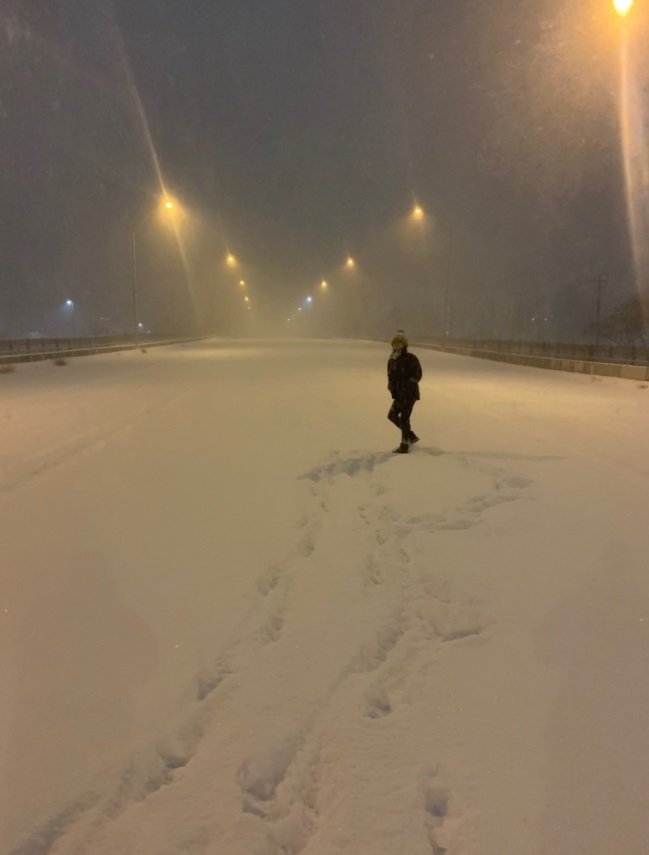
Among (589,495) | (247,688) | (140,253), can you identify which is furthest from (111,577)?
(140,253)

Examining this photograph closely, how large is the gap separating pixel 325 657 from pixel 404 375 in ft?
19.5

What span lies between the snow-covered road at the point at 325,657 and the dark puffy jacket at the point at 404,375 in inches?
40.7

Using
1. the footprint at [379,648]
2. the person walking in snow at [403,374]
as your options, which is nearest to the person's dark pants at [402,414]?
the person walking in snow at [403,374]

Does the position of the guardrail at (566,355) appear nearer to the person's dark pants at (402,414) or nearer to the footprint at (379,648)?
the person's dark pants at (402,414)

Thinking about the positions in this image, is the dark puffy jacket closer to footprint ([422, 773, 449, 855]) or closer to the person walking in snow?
the person walking in snow

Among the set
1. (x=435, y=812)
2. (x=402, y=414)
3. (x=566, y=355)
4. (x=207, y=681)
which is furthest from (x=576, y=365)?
(x=435, y=812)

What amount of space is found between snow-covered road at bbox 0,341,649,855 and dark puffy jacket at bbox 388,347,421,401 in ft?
3.39

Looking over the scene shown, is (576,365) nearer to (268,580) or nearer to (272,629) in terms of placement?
(268,580)

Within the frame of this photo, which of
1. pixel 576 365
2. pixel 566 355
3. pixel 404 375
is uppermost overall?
pixel 404 375

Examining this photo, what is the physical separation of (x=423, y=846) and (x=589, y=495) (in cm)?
567

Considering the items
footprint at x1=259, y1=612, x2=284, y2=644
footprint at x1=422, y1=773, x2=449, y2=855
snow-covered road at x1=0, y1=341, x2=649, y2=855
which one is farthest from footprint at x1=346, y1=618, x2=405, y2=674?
footprint at x1=422, y1=773, x2=449, y2=855

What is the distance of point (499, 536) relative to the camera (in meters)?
6.27

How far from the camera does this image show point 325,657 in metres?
4.16

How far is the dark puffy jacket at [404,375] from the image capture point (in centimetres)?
957
